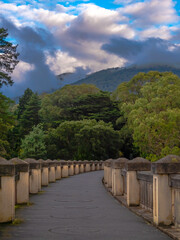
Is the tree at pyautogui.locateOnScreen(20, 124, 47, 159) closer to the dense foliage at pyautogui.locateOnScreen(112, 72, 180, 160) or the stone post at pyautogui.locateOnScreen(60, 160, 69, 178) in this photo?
the dense foliage at pyautogui.locateOnScreen(112, 72, 180, 160)

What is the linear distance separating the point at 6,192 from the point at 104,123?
2829 inches

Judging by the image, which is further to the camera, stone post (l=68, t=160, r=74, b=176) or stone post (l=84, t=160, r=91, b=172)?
stone post (l=84, t=160, r=91, b=172)

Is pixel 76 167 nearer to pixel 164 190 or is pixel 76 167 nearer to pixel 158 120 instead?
pixel 158 120

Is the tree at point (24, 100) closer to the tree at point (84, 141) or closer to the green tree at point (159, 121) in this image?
the tree at point (84, 141)

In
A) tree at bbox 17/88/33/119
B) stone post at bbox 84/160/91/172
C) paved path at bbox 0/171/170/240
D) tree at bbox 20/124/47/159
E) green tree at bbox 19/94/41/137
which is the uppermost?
tree at bbox 17/88/33/119

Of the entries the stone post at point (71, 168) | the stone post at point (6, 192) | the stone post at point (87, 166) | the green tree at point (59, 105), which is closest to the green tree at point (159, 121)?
the stone post at point (87, 166)

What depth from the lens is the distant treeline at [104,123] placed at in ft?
161

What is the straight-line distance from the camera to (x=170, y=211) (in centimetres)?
876

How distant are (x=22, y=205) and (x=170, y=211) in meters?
5.70

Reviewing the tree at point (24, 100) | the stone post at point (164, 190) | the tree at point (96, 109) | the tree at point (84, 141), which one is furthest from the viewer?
the tree at point (24, 100)

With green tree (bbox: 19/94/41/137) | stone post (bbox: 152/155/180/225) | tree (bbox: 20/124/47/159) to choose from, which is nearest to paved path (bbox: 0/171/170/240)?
stone post (bbox: 152/155/180/225)

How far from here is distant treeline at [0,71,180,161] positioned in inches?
1930

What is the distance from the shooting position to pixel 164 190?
884 centimetres

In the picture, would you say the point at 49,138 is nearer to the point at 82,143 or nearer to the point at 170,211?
the point at 82,143
